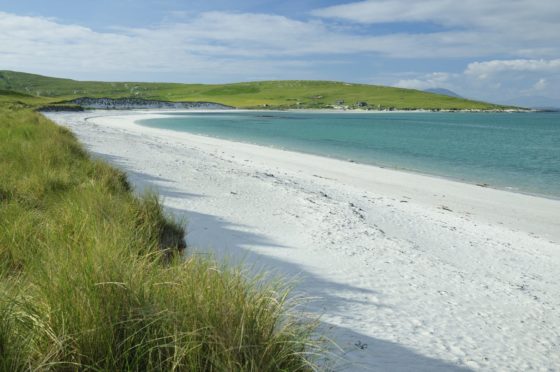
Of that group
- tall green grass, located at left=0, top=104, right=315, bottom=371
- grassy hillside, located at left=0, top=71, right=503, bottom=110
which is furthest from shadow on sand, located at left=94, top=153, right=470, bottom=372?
grassy hillside, located at left=0, top=71, right=503, bottom=110

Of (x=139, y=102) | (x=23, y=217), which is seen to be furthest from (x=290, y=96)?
(x=23, y=217)

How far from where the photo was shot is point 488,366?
4418mm

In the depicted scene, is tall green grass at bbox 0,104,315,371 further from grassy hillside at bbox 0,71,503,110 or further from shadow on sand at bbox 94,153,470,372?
grassy hillside at bbox 0,71,503,110

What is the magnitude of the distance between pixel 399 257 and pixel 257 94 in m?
177

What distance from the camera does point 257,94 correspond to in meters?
180

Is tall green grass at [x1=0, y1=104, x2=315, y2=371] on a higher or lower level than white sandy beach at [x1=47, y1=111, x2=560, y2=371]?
higher

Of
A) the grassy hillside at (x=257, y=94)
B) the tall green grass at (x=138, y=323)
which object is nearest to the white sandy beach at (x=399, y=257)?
the tall green grass at (x=138, y=323)

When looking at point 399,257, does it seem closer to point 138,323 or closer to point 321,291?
point 321,291

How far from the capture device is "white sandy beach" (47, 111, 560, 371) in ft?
15.5

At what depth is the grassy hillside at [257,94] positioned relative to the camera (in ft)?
493

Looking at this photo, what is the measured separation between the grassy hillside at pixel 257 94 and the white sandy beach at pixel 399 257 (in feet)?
407

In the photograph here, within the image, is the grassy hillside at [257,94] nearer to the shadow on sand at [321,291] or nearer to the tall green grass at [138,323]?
the shadow on sand at [321,291]

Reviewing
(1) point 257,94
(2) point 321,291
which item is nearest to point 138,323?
(2) point 321,291

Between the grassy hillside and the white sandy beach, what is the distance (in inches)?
4884
